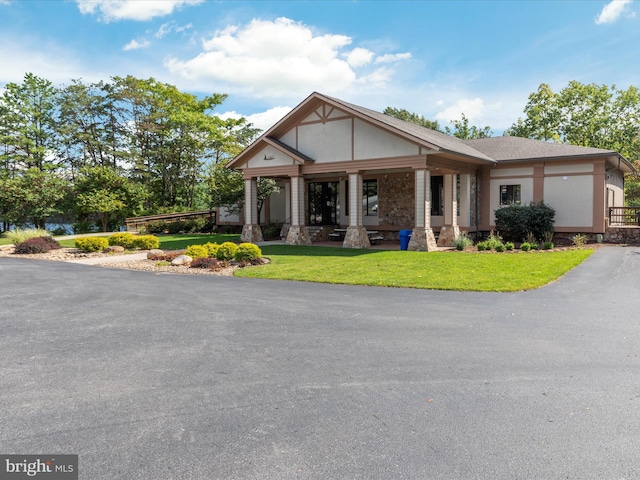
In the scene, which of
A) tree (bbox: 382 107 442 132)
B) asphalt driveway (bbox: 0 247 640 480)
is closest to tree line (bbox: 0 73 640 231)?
tree (bbox: 382 107 442 132)

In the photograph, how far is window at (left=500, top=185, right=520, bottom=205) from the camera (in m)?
19.8

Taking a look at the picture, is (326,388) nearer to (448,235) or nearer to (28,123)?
(448,235)

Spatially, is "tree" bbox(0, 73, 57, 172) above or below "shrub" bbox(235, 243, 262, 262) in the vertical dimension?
above

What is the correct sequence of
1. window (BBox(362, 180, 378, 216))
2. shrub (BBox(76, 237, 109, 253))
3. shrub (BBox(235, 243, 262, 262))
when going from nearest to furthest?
1. shrub (BBox(235, 243, 262, 262))
2. shrub (BBox(76, 237, 109, 253))
3. window (BBox(362, 180, 378, 216))

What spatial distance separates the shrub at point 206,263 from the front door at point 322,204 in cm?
1093

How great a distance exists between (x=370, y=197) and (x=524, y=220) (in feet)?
24.9

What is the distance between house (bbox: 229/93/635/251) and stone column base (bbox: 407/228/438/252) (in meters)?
0.04

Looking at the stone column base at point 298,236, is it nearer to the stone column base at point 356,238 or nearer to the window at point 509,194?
→ the stone column base at point 356,238

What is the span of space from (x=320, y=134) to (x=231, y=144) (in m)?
16.8

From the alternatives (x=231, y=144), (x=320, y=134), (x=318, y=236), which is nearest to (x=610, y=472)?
(x=320, y=134)

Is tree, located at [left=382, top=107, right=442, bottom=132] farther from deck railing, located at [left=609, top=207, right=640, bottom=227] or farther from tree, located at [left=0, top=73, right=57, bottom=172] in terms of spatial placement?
tree, located at [left=0, top=73, right=57, bottom=172]

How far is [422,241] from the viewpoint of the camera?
16422 mm

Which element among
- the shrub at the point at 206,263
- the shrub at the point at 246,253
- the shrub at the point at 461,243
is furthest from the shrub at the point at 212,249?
the shrub at the point at 461,243

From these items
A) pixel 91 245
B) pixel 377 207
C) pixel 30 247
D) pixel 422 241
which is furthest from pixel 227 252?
pixel 377 207
